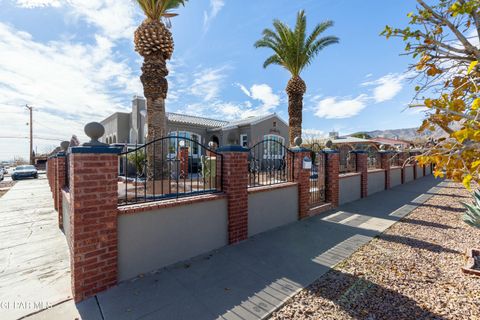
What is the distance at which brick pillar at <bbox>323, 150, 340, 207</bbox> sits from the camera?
7199 millimetres

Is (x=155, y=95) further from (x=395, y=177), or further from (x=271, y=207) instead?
(x=395, y=177)

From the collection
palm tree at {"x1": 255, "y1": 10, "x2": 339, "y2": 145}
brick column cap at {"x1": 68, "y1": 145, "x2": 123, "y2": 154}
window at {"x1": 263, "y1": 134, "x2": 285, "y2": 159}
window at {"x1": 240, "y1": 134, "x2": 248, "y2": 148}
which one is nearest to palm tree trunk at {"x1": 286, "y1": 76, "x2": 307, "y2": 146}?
palm tree at {"x1": 255, "y1": 10, "x2": 339, "y2": 145}

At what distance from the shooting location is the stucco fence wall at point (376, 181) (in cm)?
960

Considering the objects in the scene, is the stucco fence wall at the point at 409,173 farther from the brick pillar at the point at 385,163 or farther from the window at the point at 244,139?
the window at the point at 244,139

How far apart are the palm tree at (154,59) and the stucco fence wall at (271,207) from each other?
4135 millimetres

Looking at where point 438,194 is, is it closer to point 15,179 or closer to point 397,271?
point 397,271

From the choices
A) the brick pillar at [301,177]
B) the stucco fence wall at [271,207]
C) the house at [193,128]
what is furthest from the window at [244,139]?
the stucco fence wall at [271,207]

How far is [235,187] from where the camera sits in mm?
4480

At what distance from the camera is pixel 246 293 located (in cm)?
291

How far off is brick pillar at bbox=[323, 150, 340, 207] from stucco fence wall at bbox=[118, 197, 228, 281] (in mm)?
4238

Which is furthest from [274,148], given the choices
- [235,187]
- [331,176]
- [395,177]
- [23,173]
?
[23,173]

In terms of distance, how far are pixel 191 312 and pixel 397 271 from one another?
3.07 metres

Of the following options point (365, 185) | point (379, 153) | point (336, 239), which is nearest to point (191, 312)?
point (336, 239)

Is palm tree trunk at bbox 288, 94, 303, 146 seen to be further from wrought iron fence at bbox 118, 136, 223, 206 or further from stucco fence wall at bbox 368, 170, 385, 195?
wrought iron fence at bbox 118, 136, 223, 206
